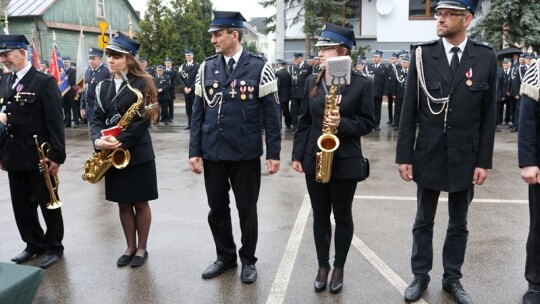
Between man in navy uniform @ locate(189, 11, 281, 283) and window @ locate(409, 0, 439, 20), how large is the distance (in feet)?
74.9

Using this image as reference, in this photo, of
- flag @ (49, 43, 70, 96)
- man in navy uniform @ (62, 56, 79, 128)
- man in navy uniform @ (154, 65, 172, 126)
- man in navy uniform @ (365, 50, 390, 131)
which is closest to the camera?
flag @ (49, 43, 70, 96)

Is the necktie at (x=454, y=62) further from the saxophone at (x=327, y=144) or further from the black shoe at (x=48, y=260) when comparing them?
the black shoe at (x=48, y=260)

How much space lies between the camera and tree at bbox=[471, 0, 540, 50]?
2150 centimetres

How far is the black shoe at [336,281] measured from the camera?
4172 millimetres

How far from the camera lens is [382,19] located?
25.5m

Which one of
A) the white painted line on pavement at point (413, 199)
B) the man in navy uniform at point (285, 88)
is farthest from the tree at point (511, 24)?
the white painted line on pavement at point (413, 199)

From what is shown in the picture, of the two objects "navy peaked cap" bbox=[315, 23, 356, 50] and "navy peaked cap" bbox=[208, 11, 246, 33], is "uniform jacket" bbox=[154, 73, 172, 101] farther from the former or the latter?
"navy peaked cap" bbox=[315, 23, 356, 50]

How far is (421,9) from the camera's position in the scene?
2541cm

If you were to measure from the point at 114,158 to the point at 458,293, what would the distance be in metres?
3.12

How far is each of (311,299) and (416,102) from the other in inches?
69.4

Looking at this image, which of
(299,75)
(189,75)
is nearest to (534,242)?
(299,75)

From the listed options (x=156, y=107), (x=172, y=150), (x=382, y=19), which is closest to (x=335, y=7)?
(x=382, y=19)

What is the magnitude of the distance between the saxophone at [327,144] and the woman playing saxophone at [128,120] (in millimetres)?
1676

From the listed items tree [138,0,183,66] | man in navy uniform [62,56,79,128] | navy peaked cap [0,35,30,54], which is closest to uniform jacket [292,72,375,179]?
navy peaked cap [0,35,30,54]
